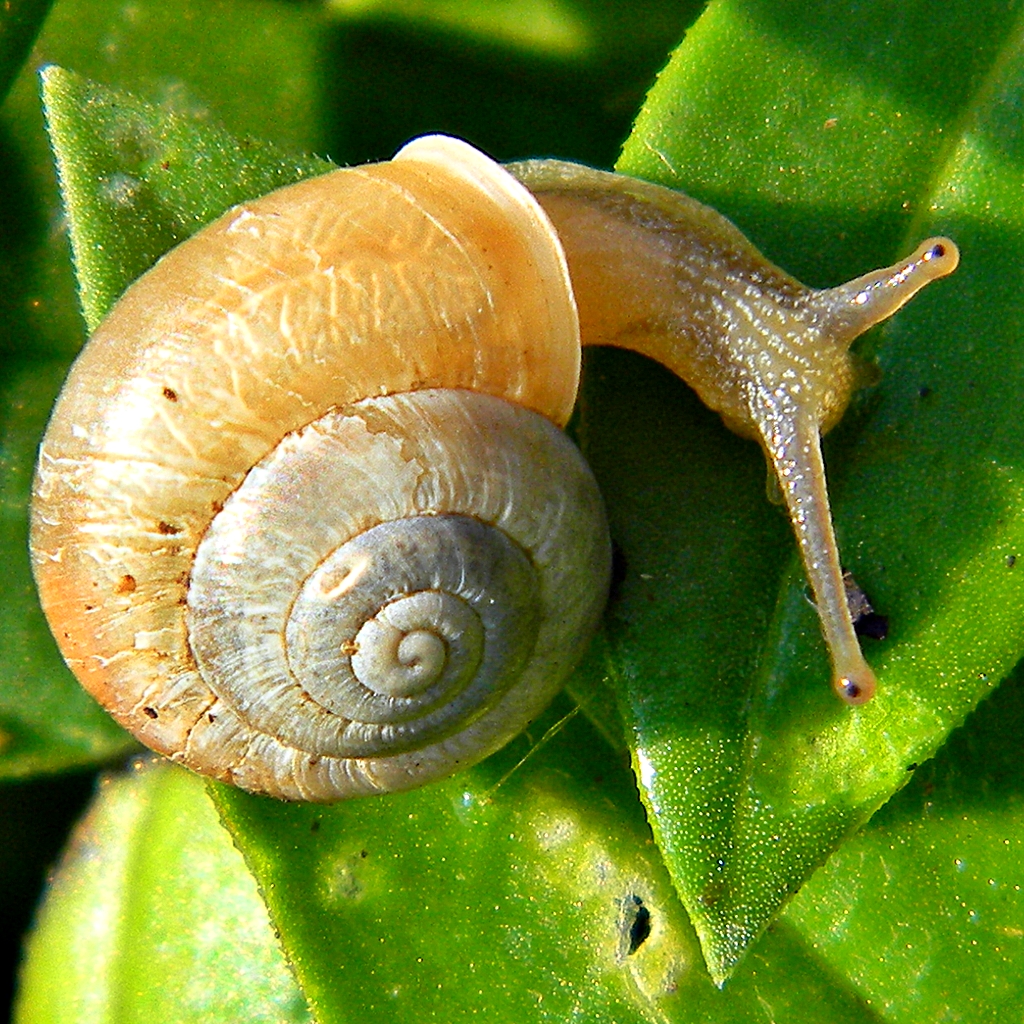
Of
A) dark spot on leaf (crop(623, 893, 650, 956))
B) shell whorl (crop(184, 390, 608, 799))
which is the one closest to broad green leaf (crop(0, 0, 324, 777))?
shell whorl (crop(184, 390, 608, 799))

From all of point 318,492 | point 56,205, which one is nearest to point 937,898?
point 318,492

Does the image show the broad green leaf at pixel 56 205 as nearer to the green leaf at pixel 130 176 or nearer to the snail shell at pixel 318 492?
the green leaf at pixel 130 176

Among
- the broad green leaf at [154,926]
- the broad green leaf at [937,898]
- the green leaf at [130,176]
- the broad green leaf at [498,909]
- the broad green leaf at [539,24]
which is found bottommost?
the broad green leaf at [154,926]

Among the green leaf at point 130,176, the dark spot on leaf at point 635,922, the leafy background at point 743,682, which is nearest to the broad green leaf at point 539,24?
the leafy background at point 743,682

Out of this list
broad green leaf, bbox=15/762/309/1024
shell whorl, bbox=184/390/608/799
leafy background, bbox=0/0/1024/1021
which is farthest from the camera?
broad green leaf, bbox=15/762/309/1024

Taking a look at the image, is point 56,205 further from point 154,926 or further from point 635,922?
point 635,922

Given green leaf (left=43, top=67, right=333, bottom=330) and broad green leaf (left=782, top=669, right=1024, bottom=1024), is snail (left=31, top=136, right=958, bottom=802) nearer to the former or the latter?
green leaf (left=43, top=67, right=333, bottom=330)
